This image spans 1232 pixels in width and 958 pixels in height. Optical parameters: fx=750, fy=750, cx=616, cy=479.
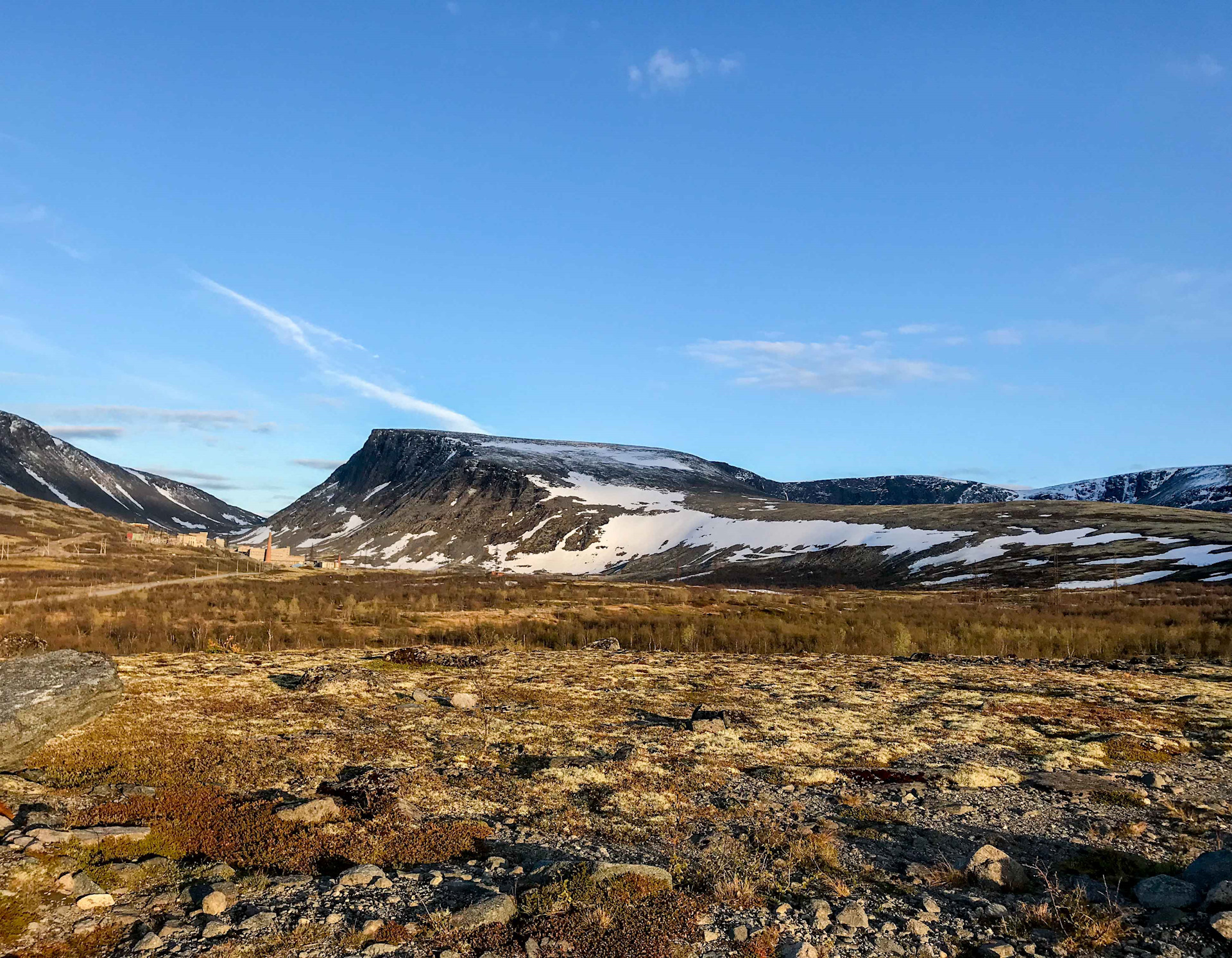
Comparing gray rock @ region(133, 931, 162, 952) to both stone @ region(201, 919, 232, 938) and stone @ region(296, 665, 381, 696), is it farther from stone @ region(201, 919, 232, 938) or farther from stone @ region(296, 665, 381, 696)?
stone @ region(296, 665, 381, 696)

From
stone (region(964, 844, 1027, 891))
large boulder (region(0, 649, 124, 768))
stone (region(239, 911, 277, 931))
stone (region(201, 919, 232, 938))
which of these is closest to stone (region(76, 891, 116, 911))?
stone (region(201, 919, 232, 938))

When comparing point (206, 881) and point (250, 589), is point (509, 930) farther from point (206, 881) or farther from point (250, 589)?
point (250, 589)

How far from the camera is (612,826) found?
8.67 metres

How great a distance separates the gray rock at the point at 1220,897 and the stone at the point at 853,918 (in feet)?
9.30

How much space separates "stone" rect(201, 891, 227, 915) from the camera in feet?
20.6

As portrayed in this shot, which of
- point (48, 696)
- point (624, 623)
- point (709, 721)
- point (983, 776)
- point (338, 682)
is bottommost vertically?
point (624, 623)

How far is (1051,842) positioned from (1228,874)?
1827 millimetres

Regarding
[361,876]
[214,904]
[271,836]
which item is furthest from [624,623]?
[214,904]

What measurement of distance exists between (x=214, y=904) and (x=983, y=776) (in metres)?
9.68

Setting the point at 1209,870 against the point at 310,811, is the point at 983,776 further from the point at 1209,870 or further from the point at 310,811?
the point at 310,811

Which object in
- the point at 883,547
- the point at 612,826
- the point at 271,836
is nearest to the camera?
the point at 271,836

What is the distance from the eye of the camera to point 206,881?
22.5 ft

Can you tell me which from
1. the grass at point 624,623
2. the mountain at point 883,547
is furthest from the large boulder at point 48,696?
the mountain at point 883,547

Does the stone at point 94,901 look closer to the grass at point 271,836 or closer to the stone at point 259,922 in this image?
the grass at point 271,836
